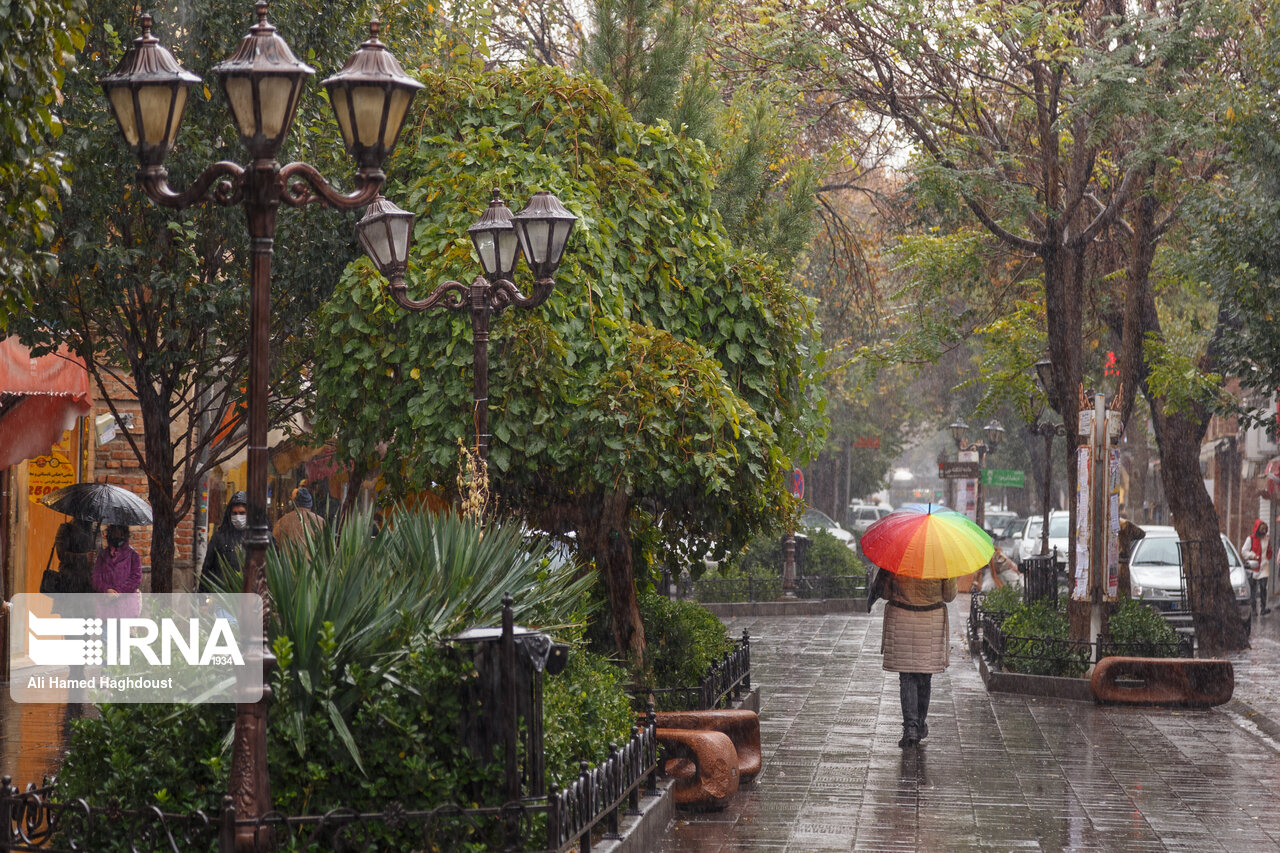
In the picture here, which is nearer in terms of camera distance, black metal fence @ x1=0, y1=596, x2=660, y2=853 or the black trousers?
black metal fence @ x1=0, y1=596, x2=660, y2=853

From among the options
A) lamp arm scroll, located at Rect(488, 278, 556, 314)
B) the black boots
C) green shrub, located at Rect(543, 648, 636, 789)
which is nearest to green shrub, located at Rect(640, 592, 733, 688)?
the black boots

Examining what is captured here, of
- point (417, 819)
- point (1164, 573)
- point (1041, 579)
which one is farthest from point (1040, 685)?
point (417, 819)

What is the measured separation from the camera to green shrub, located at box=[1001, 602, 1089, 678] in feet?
48.3

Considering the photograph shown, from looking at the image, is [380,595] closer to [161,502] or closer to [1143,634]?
[161,502]

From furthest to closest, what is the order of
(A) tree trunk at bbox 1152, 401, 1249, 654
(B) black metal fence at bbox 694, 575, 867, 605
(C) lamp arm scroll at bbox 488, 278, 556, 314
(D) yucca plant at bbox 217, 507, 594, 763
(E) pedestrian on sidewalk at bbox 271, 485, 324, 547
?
1. (B) black metal fence at bbox 694, 575, 867, 605
2. (A) tree trunk at bbox 1152, 401, 1249, 654
3. (C) lamp arm scroll at bbox 488, 278, 556, 314
4. (E) pedestrian on sidewalk at bbox 271, 485, 324, 547
5. (D) yucca plant at bbox 217, 507, 594, 763

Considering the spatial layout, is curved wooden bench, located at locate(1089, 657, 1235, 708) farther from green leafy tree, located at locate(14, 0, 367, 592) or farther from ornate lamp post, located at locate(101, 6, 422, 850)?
ornate lamp post, located at locate(101, 6, 422, 850)

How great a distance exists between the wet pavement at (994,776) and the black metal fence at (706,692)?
21.2 inches

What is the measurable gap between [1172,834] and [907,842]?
5.34 feet

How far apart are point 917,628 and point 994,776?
160 cm

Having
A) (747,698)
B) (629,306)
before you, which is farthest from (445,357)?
(747,698)

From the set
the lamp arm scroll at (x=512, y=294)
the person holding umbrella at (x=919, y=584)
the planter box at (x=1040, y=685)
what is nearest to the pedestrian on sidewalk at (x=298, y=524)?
the lamp arm scroll at (x=512, y=294)

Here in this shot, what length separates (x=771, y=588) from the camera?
2614 centimetres

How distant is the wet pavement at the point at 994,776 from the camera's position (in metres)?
8.23

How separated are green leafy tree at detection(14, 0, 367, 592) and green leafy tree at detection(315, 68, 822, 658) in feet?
3.86
